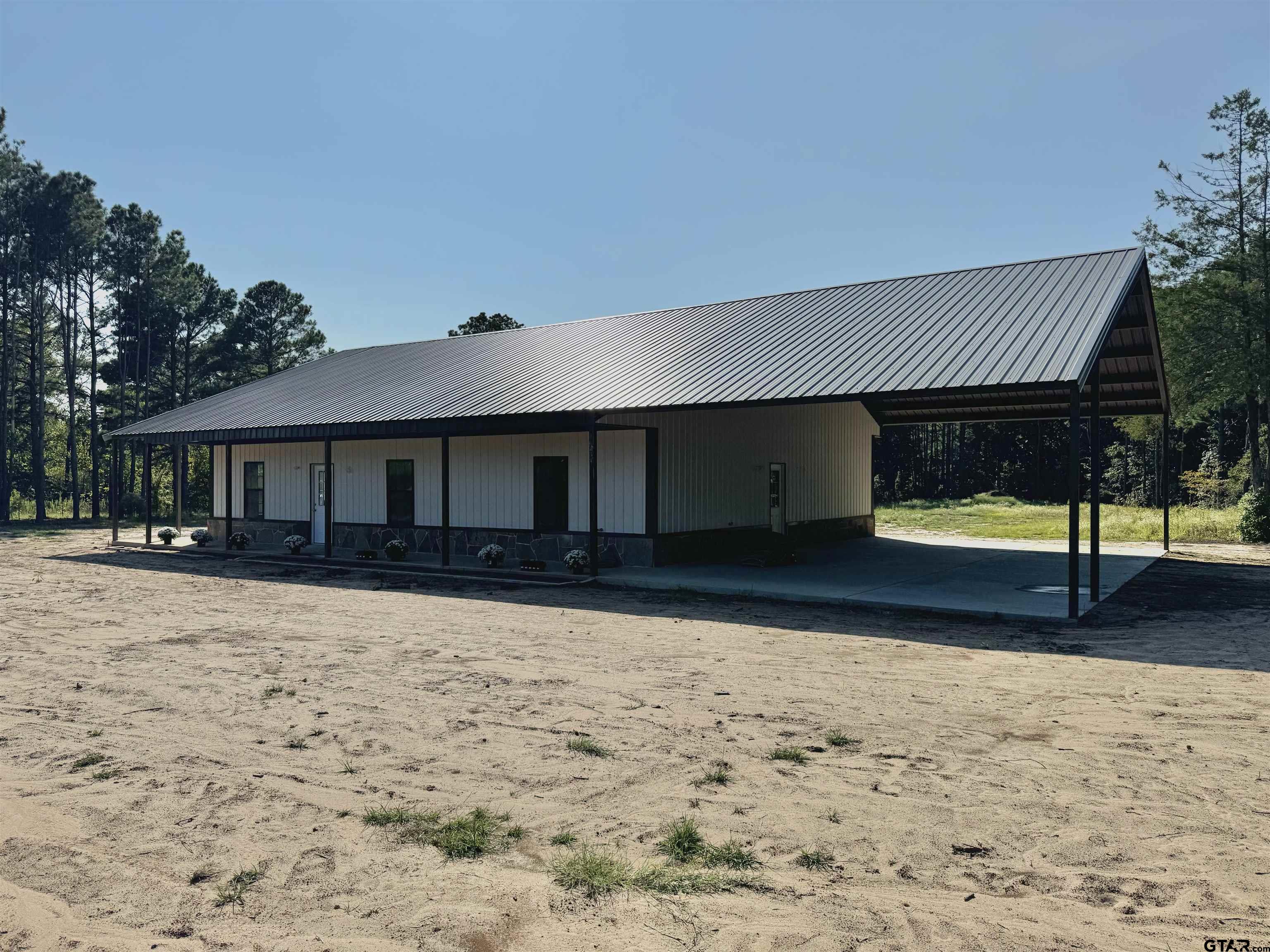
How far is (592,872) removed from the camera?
4.20 metres

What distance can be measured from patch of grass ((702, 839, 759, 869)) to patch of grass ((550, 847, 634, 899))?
403 mm

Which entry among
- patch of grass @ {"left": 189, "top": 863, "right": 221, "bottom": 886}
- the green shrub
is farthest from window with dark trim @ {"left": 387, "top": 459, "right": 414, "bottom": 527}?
the green shrub

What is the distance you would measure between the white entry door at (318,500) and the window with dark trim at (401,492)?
2.33 meters

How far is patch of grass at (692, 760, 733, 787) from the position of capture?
5410mm

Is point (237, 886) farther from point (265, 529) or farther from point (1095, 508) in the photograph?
point (265, 529)

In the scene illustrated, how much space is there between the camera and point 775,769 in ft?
18.6

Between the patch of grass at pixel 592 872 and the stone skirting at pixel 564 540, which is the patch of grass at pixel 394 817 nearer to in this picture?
the patch of grass at pixel 592 872

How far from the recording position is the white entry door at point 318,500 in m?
22.7

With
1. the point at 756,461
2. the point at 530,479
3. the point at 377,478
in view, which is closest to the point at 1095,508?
the point at 756,461

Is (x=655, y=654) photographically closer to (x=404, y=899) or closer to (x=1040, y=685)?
(x=1040, y=685)

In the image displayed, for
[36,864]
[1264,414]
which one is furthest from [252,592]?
[1264,414]

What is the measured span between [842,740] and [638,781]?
165 cm

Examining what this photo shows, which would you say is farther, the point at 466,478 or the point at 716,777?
the point at 466,478

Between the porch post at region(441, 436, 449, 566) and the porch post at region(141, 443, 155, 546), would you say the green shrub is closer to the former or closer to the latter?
→ the porch post at region(441, 436, 449, 566)
